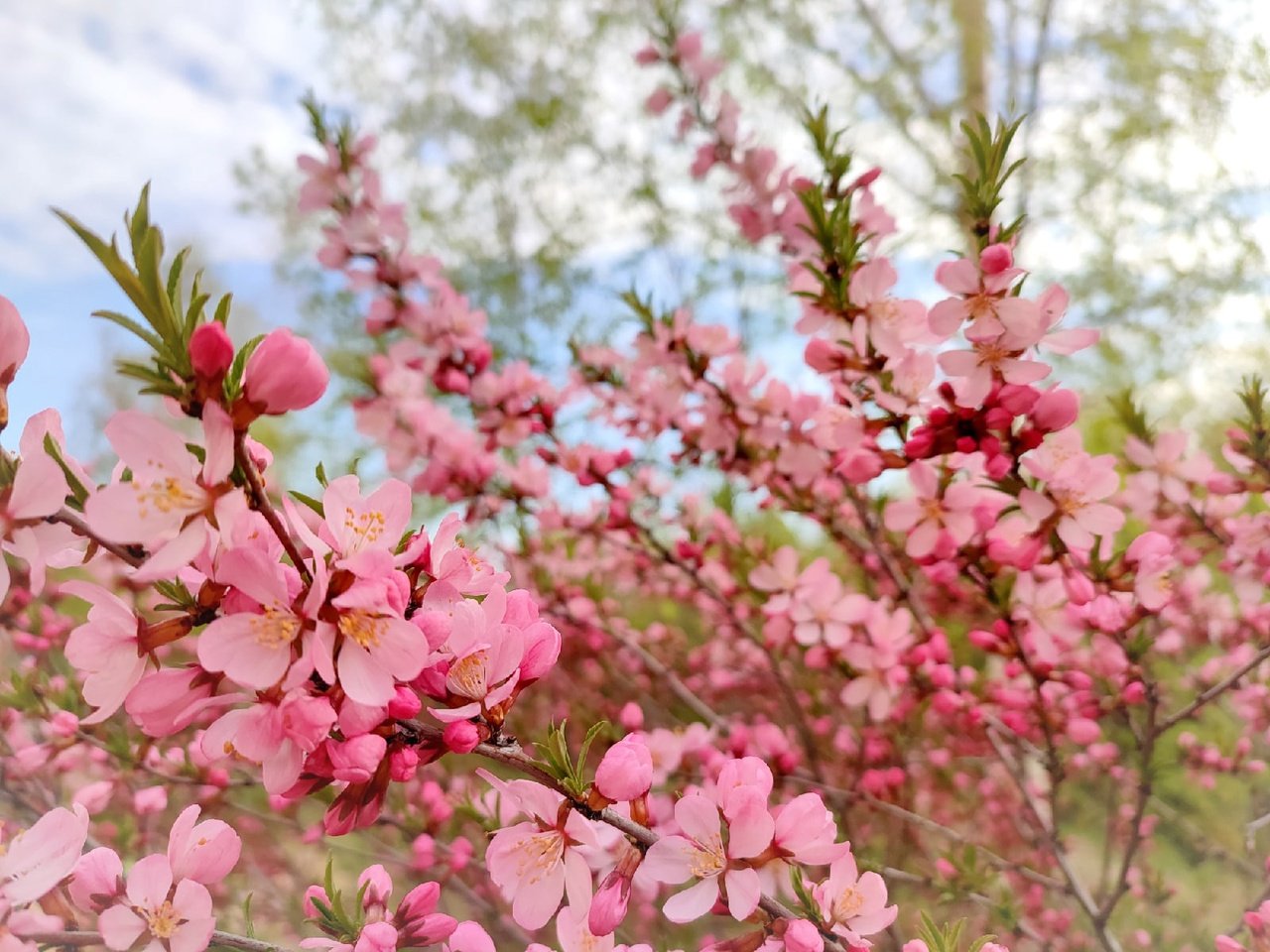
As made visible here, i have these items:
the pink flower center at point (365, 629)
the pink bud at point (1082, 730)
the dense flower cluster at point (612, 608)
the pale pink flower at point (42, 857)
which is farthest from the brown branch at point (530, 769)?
the pink bud at point (1082, 730)

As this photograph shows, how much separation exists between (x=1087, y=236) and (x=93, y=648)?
7149 mm

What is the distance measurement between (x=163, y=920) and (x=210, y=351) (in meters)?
0.55

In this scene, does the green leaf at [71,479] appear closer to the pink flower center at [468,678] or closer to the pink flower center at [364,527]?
the pink flower center at [364,527]

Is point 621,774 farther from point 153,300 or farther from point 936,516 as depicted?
point 936,516

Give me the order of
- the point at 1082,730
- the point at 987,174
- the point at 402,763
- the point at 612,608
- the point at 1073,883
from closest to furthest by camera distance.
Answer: the point at 402,763 < the point at 987,174 < the point at 1073,883 < the point at 1082,730 < the point at 612,608

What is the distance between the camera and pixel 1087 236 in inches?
241

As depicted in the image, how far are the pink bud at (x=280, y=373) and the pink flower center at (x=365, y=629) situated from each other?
17 centimetres

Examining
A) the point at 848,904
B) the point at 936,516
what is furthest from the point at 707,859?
the point at 936,516

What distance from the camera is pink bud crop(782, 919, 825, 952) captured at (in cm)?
70

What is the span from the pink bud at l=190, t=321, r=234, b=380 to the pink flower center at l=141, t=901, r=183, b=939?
0.53 metres

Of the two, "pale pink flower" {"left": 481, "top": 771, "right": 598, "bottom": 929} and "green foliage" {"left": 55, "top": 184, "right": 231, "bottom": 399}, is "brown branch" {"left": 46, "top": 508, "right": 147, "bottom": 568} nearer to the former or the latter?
"green foliage" {"left": 55, "top": 184, "right": 231, "bottom": 399}

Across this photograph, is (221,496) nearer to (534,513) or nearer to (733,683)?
(534,513)

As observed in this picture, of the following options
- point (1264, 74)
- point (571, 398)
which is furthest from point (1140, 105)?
point (571, 398)

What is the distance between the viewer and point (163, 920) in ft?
2.36
